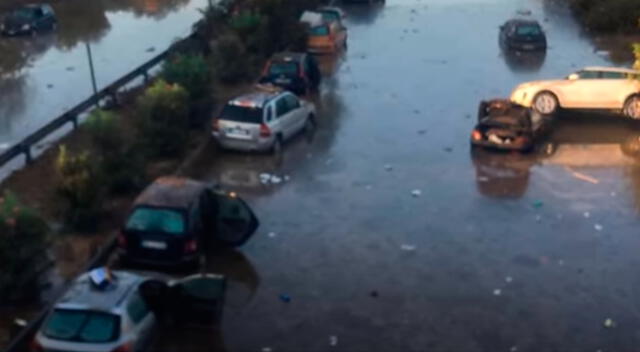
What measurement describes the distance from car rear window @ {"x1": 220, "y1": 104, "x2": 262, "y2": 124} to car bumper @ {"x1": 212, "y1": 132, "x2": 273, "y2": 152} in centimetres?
44

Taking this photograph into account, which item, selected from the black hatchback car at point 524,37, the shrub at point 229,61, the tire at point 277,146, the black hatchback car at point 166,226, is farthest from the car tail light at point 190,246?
the black hatchback car at point 524,37

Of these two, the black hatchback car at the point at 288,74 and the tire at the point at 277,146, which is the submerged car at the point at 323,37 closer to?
the black hatchback car at the point at 288,74

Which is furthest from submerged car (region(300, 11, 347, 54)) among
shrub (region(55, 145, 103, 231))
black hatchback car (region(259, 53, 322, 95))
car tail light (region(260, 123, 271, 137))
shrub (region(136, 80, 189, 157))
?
shrub (region(55, 145, 103, 231))

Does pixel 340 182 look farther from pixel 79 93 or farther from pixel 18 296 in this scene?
pixel 79 93

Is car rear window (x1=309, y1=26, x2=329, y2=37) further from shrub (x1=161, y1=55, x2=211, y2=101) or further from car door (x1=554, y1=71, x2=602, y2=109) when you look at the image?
car door (x1=554, y1=71, x2=602, y2=109)

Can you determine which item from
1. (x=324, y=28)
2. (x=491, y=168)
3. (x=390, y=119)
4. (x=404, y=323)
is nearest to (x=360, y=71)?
(x=324, y=28)

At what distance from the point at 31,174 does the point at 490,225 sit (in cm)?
971

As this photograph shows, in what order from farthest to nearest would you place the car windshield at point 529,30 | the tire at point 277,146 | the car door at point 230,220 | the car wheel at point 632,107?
the car windshield at point 529,30 → the car wheel at point 632,107 → the tire at point 277,146 → the car door at point 230,220

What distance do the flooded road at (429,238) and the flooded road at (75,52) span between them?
24.5ft

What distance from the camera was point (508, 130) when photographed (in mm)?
22516

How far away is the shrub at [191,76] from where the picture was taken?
79.7ft

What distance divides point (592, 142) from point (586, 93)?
2.37 m

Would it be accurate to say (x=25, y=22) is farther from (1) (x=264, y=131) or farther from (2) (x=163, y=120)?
(1) (x=264, y=131)

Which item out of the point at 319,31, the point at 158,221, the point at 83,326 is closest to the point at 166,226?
the point at 158,221
